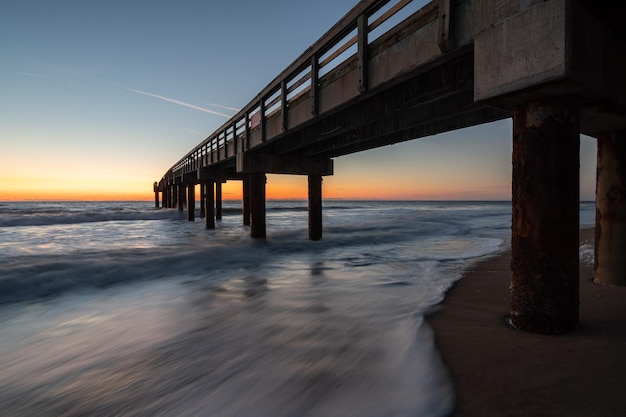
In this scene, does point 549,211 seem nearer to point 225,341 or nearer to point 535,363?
point 535,363

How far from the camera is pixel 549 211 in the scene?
3.27 m

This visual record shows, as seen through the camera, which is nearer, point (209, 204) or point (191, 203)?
point (209, 204)

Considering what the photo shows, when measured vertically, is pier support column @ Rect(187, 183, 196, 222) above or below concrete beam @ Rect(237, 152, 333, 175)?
below

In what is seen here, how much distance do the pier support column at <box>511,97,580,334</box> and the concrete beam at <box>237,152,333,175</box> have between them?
33.7ft

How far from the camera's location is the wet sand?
243cm

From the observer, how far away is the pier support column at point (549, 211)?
327 centimetres

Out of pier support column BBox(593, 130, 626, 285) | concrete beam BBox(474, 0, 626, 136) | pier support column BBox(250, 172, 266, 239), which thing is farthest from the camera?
pier support column BBox(250, 172, 266, 239)

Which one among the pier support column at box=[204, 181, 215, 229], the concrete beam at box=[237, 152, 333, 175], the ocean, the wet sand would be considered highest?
the concrete beam at box=[237, 152, 333, 175]

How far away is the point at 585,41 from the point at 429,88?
8.44 ft

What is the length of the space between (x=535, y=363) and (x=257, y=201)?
11506 millimetres

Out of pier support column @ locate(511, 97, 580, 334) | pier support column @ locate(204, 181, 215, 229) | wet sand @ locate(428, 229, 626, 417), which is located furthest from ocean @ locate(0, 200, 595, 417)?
pier support column @ locate(204, 181, 215, 229)

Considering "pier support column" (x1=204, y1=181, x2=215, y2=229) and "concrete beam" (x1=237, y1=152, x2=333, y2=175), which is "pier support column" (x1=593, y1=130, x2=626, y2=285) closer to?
"concrete beam" (x1=237, y1=152, x2=333, y2=175)

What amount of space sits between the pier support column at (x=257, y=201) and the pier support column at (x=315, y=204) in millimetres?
2000

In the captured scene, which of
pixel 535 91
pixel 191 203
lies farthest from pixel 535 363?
pixel 191 203
